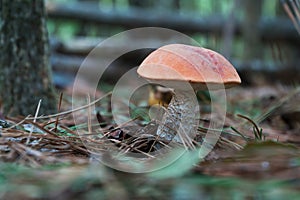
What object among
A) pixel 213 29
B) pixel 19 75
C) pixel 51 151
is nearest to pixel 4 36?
pixel 19 75

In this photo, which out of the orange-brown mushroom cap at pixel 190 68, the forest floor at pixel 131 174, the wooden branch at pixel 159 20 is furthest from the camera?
the wooden branch at pixel 159 20

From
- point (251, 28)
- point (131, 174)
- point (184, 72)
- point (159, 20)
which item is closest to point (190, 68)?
point (184, 72)

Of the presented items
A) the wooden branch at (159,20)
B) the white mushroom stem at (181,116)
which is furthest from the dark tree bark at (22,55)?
the wooden branch at (159,20)

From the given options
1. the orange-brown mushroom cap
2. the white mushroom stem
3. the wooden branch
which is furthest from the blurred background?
the orange-brown mushroom cap

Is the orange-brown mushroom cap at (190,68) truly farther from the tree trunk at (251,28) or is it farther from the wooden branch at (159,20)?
the wooden branch at (159,20)

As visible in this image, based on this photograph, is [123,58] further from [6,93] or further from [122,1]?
[122,1]

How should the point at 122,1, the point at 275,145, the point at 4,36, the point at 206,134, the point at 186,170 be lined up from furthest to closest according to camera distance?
the point at 122,1, the point at 4,36, the point at 206,134, the point at 275,145, the point at 186,170

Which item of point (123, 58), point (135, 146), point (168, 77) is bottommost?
point (123, 58)
